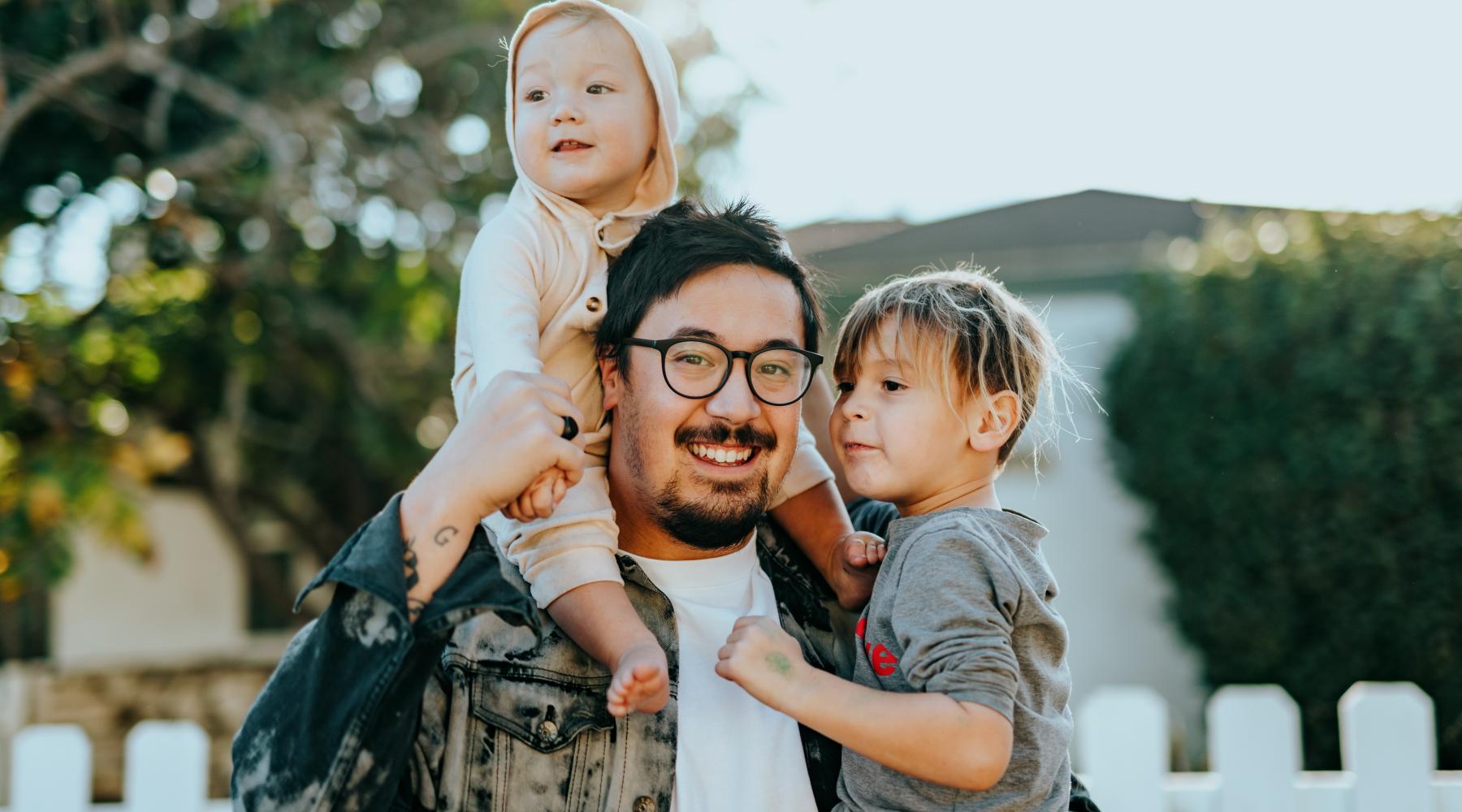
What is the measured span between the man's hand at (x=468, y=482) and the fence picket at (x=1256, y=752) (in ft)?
8.83

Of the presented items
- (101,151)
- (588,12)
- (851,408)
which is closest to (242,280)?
(101,151)

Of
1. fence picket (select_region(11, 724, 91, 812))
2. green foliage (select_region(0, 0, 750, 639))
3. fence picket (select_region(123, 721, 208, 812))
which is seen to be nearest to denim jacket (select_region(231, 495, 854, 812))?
fence picket (select_region(123, 721, 208, 812))

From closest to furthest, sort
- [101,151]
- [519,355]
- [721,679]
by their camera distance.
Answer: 1. [519,355]
2. [721,679]
3. [101,151]

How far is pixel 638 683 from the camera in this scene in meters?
1.87

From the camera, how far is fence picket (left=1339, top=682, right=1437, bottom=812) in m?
3.57

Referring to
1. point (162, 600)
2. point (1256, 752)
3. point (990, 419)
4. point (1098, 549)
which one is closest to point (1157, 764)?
point (1256, 752)

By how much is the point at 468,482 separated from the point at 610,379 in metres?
0.60

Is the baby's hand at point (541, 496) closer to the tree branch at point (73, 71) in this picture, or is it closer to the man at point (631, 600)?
the man at point (631, 600)

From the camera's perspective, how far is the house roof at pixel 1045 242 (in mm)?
10180

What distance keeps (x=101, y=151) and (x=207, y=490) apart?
3.31 metres

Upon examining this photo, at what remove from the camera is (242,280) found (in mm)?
8125

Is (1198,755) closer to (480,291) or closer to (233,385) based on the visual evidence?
(233,385)

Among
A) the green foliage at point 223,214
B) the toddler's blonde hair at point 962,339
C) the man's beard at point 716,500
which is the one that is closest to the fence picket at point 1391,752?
the toddler's blonde hair at point 962,339

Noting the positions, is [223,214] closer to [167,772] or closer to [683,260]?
[167,772]
